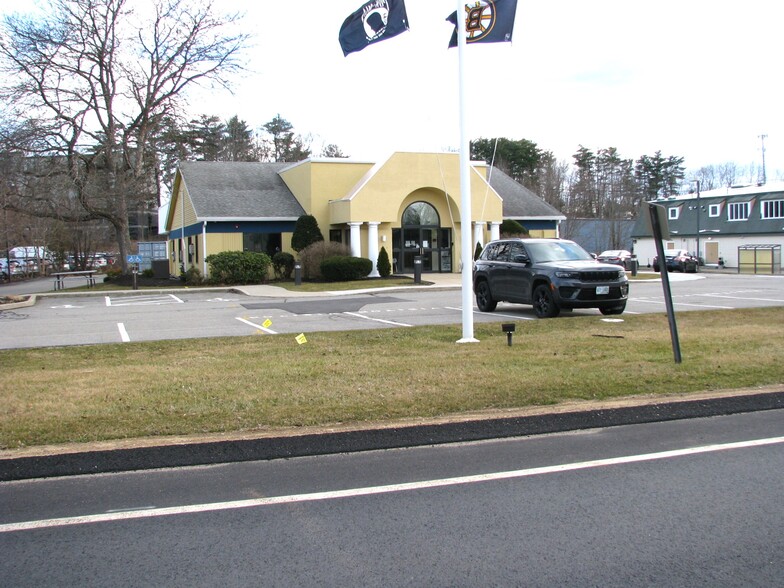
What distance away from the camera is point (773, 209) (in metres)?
59.3

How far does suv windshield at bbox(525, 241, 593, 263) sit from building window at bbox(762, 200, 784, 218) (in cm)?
5075

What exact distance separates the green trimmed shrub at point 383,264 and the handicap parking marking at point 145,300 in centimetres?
1032

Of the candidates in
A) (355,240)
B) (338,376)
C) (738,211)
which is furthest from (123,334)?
(738,211)

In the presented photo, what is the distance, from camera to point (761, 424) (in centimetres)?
689

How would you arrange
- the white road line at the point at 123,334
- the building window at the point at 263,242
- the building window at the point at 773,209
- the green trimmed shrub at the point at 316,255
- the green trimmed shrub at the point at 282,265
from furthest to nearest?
the building window at the point at 773,209, the building window at the point at 263,242, the green trimmed shrub at the point at 282,265, the green trimmed shrub at the point at 316,255, the white road line at the point at 123,334

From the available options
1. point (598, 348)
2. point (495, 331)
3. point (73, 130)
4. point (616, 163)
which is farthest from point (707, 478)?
point (616, 163)

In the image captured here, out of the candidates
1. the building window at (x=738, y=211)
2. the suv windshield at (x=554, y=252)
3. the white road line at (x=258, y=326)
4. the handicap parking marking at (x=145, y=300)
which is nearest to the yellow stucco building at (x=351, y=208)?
the handicap parking marking at (x=145, y=300)

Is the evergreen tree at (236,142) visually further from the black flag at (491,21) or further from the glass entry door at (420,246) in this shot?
the black flag at (491,21)

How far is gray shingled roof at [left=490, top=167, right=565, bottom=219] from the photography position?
Answer: 41.0 m

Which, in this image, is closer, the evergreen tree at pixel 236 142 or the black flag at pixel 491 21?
the black flag at pixel 491 21

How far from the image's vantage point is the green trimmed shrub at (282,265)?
34.5 m

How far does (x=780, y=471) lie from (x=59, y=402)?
22.5 ft

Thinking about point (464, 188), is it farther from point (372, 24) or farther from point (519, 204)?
point (519, 204)

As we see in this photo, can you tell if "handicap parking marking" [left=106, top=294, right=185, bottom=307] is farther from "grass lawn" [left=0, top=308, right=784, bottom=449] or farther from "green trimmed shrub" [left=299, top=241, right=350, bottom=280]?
"grass lawn" [left=0, top=308, right=784, bottom=449]
